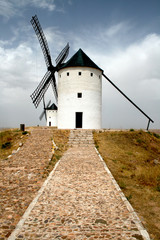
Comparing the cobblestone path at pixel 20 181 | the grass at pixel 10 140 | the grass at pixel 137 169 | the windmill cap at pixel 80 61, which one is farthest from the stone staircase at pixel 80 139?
the windmill cap at pixel 80 61

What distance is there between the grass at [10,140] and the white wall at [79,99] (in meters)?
5.29

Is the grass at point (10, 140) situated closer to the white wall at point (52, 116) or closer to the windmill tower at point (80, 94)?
the windmill tower at point (80, 94)

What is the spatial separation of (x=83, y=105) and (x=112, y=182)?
15.2 meters

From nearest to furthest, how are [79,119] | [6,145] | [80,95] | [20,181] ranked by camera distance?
1. [20,181]
2. [6,145]
3. [80,95]
4. [79,119]

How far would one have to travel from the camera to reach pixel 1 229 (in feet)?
15.3

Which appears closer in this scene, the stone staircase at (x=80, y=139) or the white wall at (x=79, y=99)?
the stone staircase at (x=80, y=139)

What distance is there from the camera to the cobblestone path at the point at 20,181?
209 inches

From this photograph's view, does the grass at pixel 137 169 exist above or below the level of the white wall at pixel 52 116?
below

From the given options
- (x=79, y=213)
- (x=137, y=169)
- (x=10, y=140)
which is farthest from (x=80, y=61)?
(x=79, y=213)

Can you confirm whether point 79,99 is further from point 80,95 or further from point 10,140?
point 10,140

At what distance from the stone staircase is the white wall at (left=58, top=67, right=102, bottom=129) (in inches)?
132

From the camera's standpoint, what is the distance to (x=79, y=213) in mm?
5211

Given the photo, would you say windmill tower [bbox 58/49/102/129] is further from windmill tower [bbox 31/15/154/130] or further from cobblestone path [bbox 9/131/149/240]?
cobblestone path [bbox 9/131/149/240]

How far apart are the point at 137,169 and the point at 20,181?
6584mm
